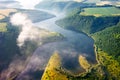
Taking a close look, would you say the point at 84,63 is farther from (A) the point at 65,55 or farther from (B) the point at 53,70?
(B) the point at 53,70

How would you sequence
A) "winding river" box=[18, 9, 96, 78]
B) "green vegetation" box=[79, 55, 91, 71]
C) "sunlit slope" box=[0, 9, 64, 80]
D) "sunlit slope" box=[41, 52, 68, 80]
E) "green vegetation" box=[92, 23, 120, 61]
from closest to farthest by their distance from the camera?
1. "sunlit slope" box=[41, 52, 68, 80]
2. "sunlit slope" box=[0, 9, 64, 80]
3. "green vegetation" box=[79, 55, 91, 71]
4. "winding river" box=[18, 9, 96, 78]
5. "green vegetation" box=[92, 23, 120, 61]

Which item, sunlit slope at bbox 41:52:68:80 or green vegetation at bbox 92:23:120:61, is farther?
green vegetation at bbox 92:23:120:61

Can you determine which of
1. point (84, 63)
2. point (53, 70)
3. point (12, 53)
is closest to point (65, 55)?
point (84, 63)

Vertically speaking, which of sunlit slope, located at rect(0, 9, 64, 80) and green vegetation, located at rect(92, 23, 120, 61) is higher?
sunlit slope, located at rect(0, 9, 64, 80)

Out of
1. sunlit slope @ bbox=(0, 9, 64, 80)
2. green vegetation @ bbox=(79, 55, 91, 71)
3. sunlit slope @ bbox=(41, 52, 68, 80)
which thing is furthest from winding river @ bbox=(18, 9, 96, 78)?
sunlit slope @ bbox=(0, 9, 64, 80)

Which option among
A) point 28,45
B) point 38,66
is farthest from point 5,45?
point 38,66

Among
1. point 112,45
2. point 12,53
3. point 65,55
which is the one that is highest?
point 12,53

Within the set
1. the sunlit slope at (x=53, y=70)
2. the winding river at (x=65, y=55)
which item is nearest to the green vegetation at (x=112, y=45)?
the winding river at (x=65, y=55)

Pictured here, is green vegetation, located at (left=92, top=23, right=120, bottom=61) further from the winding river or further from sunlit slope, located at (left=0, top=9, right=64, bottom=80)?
sunlit slope, located at (left=0, top=9, right=64, bottom=80)
